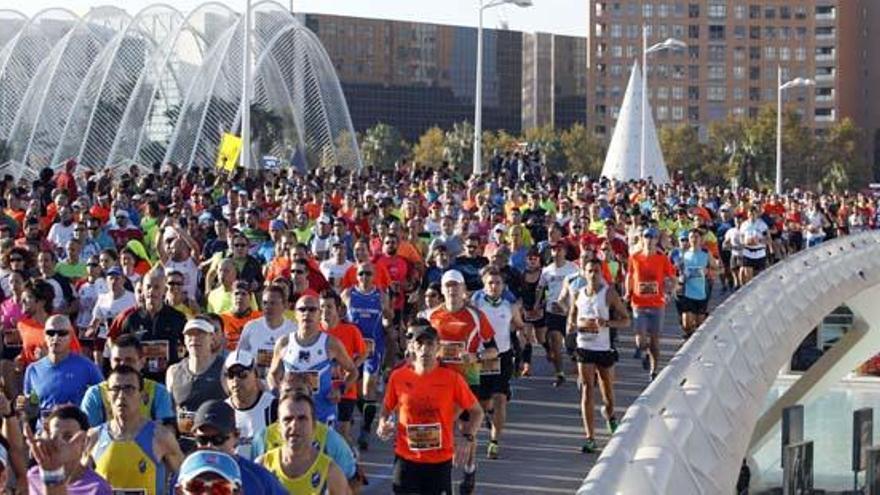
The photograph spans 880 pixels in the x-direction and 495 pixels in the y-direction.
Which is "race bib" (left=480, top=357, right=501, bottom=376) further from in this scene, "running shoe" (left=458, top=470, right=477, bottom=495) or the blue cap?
the blue cap

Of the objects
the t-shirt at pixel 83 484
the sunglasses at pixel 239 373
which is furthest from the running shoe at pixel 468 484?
the t-shirt at pixel 83 484

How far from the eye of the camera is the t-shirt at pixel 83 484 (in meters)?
6.68

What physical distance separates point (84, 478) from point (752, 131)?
366ft

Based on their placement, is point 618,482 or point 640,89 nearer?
point 618,482

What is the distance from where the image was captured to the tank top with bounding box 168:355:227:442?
9445mm

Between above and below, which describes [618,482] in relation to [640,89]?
below

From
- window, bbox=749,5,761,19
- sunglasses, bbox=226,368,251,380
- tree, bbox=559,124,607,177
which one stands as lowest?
sunglasses, bbox=226,368,251,380

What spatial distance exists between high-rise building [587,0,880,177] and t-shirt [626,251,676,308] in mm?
121712

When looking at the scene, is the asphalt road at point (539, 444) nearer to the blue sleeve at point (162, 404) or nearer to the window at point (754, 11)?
the blue sleeve at point (162, 404)

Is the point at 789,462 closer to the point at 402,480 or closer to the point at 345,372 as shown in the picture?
the point at 402,480

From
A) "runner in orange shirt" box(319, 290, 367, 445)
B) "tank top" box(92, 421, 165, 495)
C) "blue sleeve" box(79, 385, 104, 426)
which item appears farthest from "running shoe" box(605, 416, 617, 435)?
"tank top" box(92, 421, 165, 495)

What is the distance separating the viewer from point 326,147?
5922 cm

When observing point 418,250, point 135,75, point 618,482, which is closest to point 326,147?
point 135,75

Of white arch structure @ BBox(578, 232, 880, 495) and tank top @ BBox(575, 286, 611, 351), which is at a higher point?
white arch structure @ BBox(578, 232, 880, 495)
